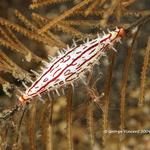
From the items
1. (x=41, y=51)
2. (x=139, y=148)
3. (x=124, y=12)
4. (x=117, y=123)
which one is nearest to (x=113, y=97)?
(x=117, y=123)

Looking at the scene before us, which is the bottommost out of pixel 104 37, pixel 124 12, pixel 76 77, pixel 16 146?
pixel 16 146

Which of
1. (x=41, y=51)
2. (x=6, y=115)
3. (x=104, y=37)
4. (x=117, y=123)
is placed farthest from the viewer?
(x=41, y=51)

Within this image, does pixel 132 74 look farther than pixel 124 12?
Yes

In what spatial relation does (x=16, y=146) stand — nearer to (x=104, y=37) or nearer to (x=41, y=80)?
(x=41, y=80)

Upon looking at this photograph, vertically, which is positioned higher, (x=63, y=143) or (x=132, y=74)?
(x=132, y=74)

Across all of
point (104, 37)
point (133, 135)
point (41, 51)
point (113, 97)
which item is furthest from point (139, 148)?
point (104, 37)

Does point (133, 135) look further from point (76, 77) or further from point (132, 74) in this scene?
point (76, 77)

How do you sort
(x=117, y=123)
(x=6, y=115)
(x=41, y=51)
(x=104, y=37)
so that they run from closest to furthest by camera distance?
1. (x=104, y=37)
2. (x=6, y=115)
3. (x=117, y=123)
4. (x=41, y=51)
